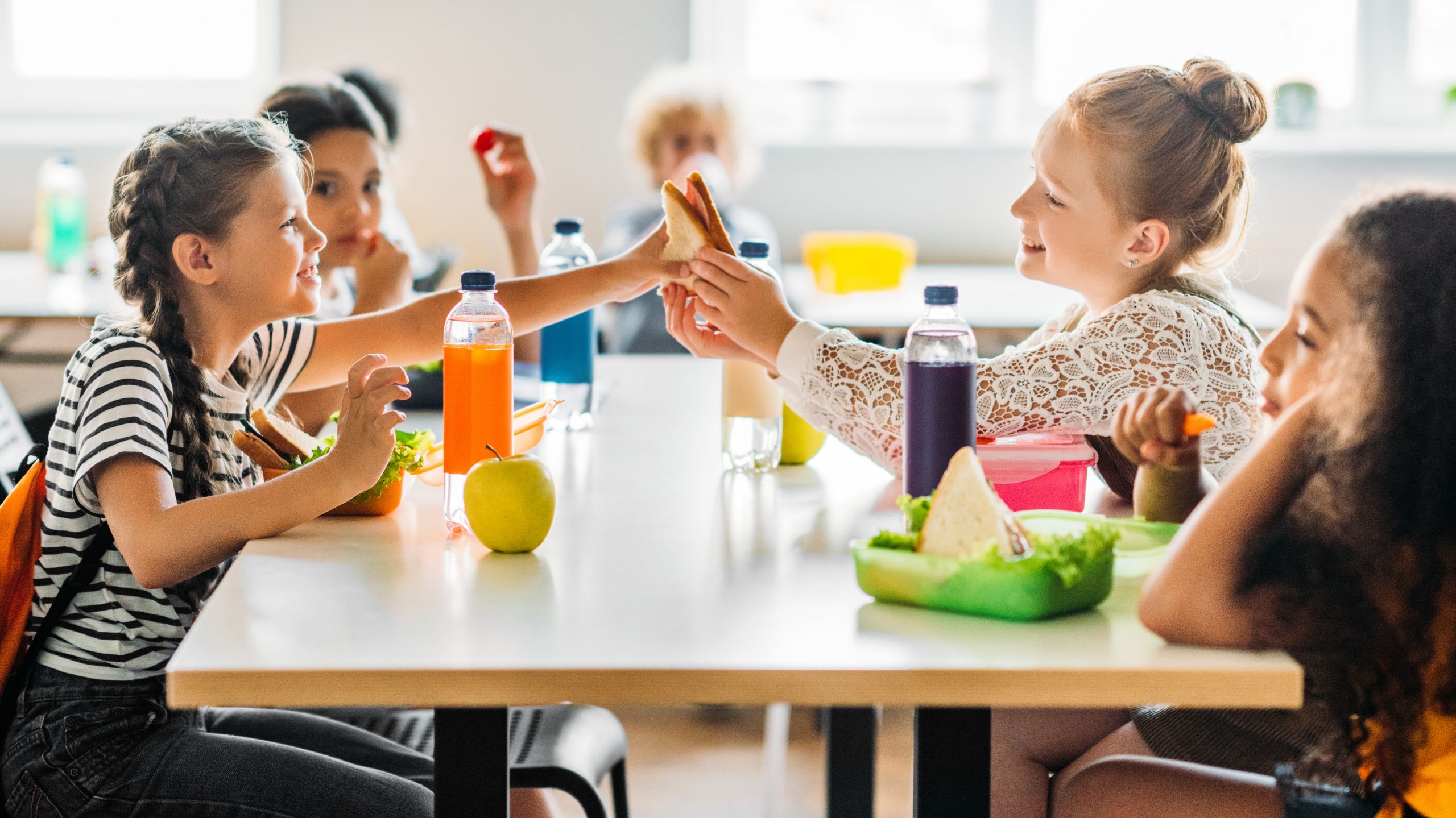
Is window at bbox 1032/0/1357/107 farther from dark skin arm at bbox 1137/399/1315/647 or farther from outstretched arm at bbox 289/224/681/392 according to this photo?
dark skin arm at bbox 1137/399/1315/647

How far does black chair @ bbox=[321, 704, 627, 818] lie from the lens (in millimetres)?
1328

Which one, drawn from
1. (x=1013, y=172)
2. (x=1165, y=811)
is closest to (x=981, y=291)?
(x=1013, y=172)

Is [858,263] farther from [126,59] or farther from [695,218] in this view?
[126,59]

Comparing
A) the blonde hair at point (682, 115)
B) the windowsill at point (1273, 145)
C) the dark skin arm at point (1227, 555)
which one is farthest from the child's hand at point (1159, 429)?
the windowsill at point (1273, 145)

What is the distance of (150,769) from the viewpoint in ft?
3.69

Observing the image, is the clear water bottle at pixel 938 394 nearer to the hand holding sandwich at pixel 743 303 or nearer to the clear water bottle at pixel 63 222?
the hand holding sandwich at pixel 743 303

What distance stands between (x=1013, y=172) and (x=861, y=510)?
9.12 feet

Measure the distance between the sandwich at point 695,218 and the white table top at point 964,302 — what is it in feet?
4.43

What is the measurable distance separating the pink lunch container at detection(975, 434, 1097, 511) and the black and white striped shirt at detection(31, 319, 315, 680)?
75 centimetres

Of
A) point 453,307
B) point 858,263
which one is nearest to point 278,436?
point 453,307

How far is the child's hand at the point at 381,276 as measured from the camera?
2.07 metres

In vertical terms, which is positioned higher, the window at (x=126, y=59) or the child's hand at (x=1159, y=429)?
the window at (x=126, y=59)

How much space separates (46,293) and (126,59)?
1249 millimetres

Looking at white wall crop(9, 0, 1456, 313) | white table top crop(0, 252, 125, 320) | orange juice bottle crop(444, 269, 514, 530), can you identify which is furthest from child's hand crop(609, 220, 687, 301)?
white wall crop(9, 0, 1456, 313)
